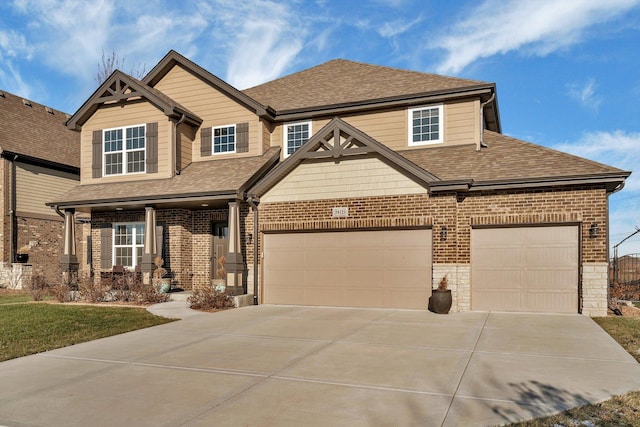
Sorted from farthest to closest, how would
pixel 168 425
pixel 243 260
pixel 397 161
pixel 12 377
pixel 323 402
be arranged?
pixel 243 260, pixel 397 161, pixel 12 377, pixel 323 402, pixel 168 425

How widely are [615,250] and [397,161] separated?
9880 mm

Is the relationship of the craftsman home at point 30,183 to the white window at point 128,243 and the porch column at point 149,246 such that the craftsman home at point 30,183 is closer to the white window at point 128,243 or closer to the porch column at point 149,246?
the white window at point 128,243

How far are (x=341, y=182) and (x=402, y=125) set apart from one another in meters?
3.37

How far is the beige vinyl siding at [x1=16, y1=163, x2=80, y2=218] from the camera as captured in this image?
866 inches

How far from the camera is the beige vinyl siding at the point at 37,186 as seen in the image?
22.0 metres

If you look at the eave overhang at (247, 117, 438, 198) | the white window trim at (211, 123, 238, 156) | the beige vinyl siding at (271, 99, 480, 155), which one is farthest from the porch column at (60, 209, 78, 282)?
the beige vinyl siding at (271, 99, 480, 155)

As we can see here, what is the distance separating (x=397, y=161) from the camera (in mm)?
13281

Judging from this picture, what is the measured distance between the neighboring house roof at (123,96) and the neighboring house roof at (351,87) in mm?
3367

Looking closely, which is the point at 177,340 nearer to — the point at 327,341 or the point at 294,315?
the point at 327,341

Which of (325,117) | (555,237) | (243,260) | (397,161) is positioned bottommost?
(243,260)

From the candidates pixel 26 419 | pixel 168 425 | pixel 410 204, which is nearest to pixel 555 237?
pixel 410 204

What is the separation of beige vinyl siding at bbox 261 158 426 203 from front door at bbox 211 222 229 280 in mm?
2483

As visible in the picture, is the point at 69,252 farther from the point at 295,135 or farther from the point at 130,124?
the point at 295,135

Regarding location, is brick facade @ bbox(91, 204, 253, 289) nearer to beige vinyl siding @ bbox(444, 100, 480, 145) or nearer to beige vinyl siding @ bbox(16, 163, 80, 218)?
beige vinyl siding @ bbox(444, 100, 480, 145)
